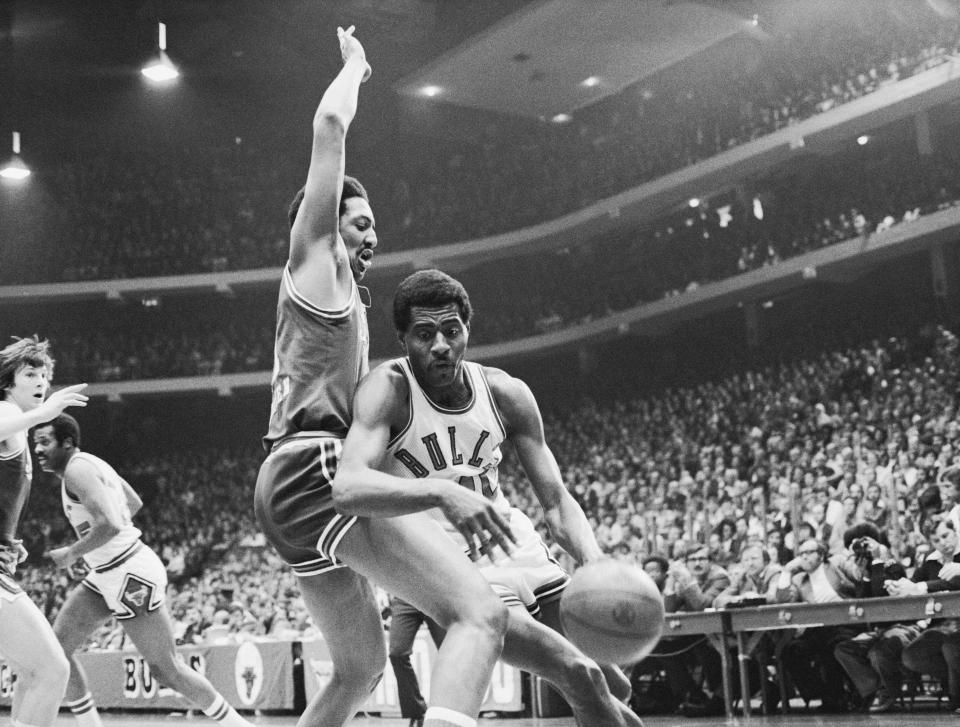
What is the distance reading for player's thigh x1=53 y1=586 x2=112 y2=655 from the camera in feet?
23.6

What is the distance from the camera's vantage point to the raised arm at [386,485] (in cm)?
334

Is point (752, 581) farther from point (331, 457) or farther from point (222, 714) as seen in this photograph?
point (331, 457)

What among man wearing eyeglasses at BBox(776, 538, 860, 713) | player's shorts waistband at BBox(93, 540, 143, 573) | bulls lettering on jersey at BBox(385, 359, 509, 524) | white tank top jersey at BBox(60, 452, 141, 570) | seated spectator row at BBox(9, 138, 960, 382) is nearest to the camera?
bulls lettering on jersey at BBox(385, 359, 509, 524)

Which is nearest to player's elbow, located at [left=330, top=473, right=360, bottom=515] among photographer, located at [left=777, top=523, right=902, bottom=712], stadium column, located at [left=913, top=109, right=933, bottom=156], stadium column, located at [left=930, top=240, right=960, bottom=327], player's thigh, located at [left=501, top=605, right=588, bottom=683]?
player's thigh, located at [left=501, top=605, right=588, bottom=683]

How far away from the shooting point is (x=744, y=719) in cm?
958

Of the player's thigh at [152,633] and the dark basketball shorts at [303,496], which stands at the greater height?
the dark basketball shorts at [303,496]

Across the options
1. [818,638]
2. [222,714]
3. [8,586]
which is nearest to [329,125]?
[8,586]

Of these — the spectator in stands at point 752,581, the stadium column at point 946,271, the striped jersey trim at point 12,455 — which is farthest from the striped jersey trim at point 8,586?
the stadium column at point 946,271

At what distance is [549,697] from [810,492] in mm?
7510

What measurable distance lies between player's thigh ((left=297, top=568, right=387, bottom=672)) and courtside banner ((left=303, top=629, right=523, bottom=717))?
6.59m

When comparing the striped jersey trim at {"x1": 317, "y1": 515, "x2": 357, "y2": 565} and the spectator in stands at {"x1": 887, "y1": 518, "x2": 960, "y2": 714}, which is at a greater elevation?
the striped jersey trim at {"x1": 317, "y1": 515, "x2": 357, "y2": 565}

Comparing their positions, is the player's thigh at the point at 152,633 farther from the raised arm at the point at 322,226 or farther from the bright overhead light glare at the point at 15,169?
the bright overhead light glare at the point at 15,169

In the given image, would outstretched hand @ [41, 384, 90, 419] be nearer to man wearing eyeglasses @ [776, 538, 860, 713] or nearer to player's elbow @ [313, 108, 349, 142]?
player's elbow @ [313, 108, 349, 142]

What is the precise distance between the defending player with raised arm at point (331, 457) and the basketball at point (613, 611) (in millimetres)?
309
